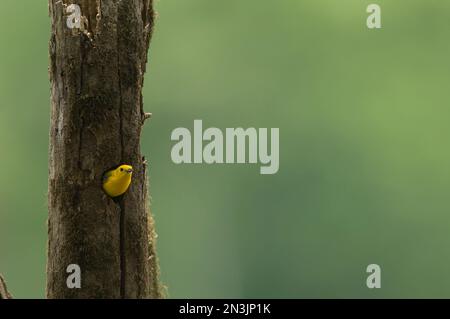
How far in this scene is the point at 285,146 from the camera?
29.4 m

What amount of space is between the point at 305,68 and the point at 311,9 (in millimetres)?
2357

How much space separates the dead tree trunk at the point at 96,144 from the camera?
5.00 metres

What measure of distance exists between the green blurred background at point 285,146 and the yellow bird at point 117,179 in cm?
1842

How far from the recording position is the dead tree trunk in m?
5.00

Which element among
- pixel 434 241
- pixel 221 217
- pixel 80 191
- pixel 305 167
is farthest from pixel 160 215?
pixel 80 191

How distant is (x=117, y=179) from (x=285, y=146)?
24545 millimetres

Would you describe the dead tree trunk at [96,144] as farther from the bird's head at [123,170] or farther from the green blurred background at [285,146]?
the green blurred background at [285,146]

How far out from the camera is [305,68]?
3250cm

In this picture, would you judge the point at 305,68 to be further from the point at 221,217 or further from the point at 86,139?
the point at 86,139
